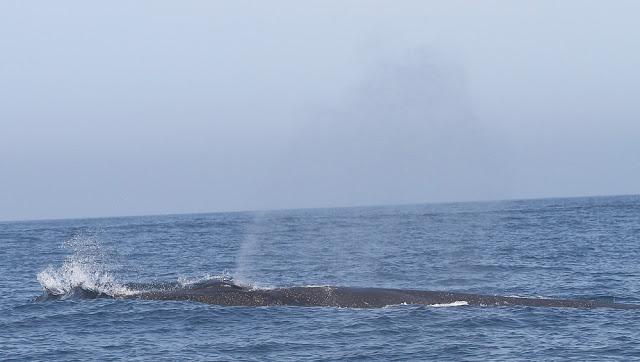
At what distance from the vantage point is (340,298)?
28.7 m

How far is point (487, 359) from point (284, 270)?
2307 cm

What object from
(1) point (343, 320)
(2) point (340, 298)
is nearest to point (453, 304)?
(2) point (340, 298)

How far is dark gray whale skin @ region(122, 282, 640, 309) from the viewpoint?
1112 inches

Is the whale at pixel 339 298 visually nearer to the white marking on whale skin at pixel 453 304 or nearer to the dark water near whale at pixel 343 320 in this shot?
the white marking on whale skin at pixel 453 304

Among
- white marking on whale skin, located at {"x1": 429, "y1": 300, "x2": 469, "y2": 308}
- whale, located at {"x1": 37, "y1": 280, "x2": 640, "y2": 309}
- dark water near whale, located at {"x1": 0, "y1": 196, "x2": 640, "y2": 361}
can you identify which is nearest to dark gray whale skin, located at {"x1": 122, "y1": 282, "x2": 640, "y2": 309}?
whale, located at {"x1": 37, "y1": 280, "x2": 640, "y2": 309}

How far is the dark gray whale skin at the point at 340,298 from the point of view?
28.2m

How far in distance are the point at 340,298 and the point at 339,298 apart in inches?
1.4

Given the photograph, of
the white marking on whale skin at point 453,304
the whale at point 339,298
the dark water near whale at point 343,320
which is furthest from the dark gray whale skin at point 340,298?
the dark water near whale at point 343,320

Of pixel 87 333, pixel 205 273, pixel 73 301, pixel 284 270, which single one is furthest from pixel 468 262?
pixel 87 333

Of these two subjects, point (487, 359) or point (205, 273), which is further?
point (205, 273)

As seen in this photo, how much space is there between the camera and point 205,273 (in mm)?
42500

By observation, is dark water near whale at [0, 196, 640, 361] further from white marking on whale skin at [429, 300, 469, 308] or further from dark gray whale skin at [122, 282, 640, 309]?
dark gray whale skin at [122, 282, 640, 309]

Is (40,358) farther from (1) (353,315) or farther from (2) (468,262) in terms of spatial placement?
(2) (468,262)

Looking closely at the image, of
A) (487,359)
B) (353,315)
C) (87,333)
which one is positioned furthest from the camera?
(353,315)
